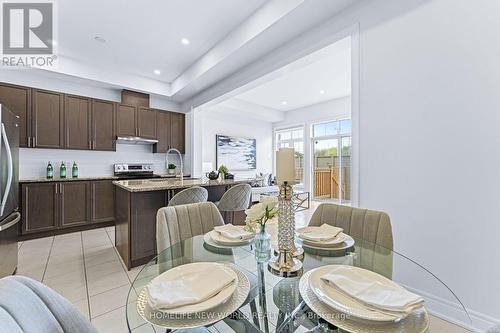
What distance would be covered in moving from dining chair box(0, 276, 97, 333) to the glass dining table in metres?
0.18

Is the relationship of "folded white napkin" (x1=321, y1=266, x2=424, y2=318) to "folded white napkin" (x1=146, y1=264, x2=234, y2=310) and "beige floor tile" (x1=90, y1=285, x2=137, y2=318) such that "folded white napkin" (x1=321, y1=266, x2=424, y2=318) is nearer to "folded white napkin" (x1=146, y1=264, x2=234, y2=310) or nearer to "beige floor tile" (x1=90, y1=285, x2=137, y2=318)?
"folded white napkin" (x1=146, y1=264, x2=234, y2=310)

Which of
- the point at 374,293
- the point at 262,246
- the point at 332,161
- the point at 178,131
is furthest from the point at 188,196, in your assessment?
the point at 332,161

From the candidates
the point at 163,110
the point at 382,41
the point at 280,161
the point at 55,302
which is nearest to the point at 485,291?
the point at 280,161

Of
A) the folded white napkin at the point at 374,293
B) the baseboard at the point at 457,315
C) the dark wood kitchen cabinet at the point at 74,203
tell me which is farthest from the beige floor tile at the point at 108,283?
the baseboard at the point at 457,315

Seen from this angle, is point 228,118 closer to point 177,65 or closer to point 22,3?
point 177,65

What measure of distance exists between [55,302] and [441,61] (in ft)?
8.68

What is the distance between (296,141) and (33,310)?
25.1 feet

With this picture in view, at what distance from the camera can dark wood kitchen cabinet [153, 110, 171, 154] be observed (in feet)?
16.7

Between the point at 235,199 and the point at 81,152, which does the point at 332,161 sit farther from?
the point at 81,152

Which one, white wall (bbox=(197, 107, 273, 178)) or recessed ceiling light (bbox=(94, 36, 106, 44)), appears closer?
recessed ceiling light (bbox=(94, 36, 106, 44))

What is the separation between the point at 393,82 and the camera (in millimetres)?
2027

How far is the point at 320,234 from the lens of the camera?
4.50 ft

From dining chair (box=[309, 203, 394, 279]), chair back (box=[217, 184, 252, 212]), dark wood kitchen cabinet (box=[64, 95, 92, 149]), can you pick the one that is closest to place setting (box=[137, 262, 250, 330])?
dining chair (box=[309, 203, 394, 279])

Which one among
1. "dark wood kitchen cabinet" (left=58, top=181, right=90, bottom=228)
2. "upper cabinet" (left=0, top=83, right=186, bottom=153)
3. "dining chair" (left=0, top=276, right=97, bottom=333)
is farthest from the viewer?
"dark wood kitchen cabinet" (left=58, top=181, right=90, bottom=228)
